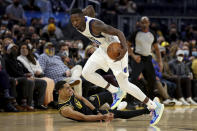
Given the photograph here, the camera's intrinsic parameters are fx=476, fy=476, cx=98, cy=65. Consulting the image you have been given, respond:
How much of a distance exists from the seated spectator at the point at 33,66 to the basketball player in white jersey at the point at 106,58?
3.52 meters

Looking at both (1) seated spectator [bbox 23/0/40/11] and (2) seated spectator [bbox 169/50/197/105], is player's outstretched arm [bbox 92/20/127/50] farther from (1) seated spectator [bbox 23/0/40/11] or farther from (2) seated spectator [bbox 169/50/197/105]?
(1) seated spectator [bbox 23/0/40/11]

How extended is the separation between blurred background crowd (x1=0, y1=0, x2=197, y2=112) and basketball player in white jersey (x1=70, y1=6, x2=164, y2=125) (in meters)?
2.83

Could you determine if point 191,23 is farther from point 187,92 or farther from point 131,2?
point 187,92

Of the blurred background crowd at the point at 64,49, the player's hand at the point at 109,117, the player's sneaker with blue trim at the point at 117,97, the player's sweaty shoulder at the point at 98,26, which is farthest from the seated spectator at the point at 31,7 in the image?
the player's hand at the point at 109,117

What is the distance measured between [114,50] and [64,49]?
17.0 feet

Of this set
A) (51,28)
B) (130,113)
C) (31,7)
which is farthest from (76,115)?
(31,7)

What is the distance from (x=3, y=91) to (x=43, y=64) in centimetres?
160

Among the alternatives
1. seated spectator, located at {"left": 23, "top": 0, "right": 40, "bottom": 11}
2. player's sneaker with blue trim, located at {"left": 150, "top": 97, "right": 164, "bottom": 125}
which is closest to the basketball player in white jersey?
player's sneaker with blue trim, located at {"left": 150, "top": 97, "right": 164, "bottom": 125}

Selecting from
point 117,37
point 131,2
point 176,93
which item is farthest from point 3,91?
point 131,2

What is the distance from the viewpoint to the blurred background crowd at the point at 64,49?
9.88m

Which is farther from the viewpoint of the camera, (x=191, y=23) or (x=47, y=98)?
(x=191, y=23)

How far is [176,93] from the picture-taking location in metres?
13.1

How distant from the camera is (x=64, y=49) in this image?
11594mm

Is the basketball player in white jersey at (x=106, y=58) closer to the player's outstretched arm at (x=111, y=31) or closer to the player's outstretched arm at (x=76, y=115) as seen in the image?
the player's outstretched arm at (x=111, y=31)
